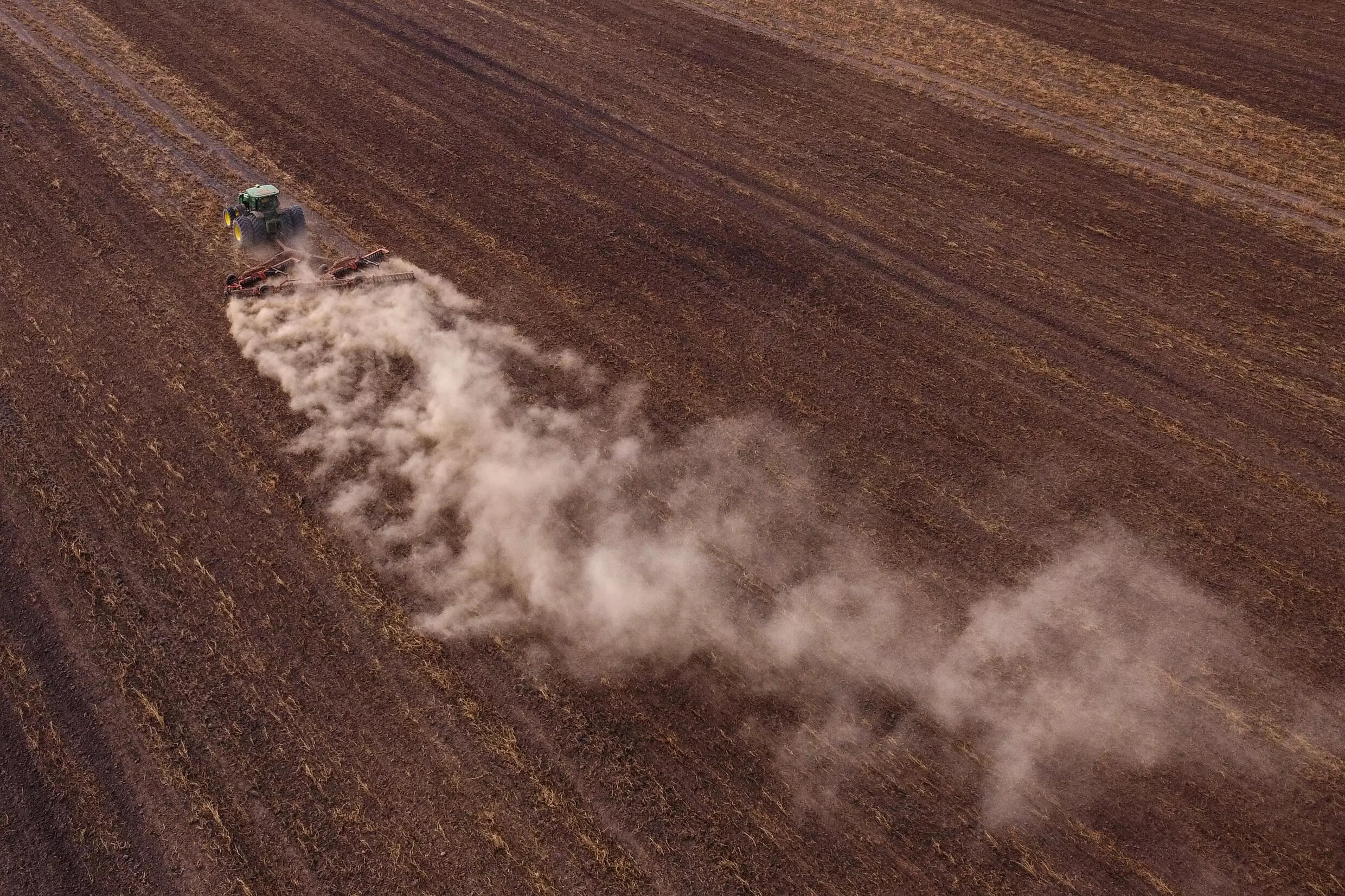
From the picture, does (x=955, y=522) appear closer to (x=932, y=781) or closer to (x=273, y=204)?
(x=932, y=781)

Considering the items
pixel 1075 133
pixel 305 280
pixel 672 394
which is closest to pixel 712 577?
pixel 672 394

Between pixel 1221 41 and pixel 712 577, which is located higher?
pixel 1221 41

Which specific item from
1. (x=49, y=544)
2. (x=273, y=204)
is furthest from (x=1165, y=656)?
(x=273, y=204)

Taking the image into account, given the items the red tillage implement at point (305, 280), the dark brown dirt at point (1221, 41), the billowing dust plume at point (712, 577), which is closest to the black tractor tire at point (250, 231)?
the red tillage implement at point (305, 280)

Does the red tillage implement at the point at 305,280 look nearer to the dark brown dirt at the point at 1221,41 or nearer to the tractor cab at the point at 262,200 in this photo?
the tractor cab at the point at 262,200

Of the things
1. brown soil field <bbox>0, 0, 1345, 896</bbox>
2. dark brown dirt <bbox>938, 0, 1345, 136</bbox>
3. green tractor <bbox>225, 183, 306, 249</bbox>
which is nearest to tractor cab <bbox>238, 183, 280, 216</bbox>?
green tractor <bbox>225, 183, 306, 249</bbox>

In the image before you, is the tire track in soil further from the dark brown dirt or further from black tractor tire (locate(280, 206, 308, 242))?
black tractor tire (locate(280, 206, 308, 242))

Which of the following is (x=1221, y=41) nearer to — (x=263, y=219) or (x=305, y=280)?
(x=305, y=280)
